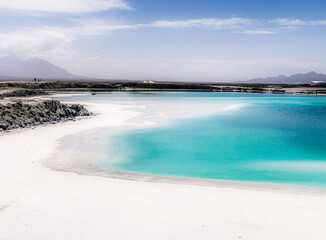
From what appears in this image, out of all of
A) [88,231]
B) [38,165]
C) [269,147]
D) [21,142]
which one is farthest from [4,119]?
[269,147]

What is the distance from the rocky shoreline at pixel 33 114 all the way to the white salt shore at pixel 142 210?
8796mm

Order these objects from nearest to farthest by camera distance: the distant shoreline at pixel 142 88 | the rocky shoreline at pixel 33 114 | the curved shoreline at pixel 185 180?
the curved shoreline at pixel 185 180, the rocky shoreline at pixel 33 114, the distant shoreline at pixel 142 88

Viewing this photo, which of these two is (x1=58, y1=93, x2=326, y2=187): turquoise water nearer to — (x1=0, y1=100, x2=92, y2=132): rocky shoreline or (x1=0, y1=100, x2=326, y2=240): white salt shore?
(x1=0, y1=100, x2=326, y2=240): white salt shore

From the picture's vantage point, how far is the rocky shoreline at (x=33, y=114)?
17.2 meters

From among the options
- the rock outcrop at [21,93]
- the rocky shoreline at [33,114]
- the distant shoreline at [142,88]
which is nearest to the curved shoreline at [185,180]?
the rocky shoreline at [33,114]

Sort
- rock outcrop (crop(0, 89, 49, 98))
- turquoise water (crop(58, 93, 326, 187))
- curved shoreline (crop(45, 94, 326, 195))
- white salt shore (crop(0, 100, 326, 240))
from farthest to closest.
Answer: rock outcrop (crop(0, 89, 49, 98))
turquoise water (crop(58, 93, 326, 187))
curved shoreline (crop(45, 94, 326, 195))
white salt shore (crop(0, 100, 326, 240))

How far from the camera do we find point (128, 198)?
733 centimetres

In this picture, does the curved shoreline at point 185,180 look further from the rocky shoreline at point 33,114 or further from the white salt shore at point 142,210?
the rocky shoreline at point 33,114

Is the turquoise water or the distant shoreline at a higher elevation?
the distant shoreline

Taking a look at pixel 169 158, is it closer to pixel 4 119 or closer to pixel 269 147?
pixel 269 147

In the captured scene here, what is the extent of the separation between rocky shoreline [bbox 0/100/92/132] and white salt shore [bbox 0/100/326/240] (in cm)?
880

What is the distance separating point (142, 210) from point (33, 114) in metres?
15.5

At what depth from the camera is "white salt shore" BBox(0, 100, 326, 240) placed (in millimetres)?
5645

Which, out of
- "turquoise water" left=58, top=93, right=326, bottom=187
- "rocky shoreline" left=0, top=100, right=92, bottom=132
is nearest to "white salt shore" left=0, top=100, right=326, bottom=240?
"turquoise water" left=58, top=93, right=326, bottom=187
